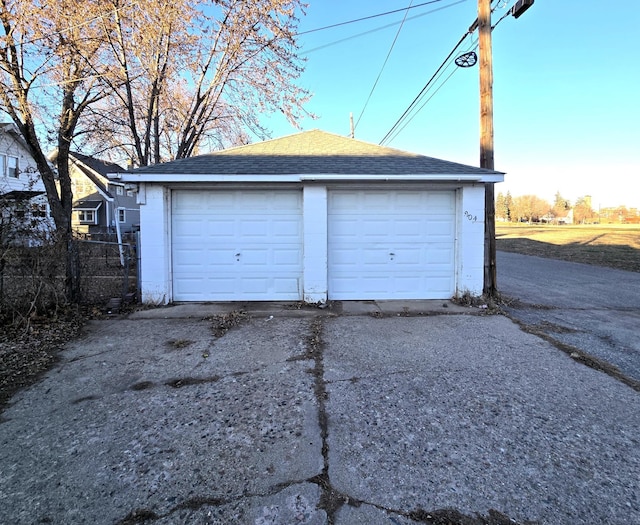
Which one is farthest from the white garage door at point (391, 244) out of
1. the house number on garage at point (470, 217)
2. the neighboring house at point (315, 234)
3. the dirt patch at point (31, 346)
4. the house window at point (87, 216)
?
the house window at point (87, 216)

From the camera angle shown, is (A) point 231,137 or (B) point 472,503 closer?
(B) point 472,503

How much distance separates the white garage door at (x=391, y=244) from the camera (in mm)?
7430

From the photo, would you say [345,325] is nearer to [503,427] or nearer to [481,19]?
[503,427]

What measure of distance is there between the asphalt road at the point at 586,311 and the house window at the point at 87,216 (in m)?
29.5

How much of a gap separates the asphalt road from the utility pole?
85 centimetres

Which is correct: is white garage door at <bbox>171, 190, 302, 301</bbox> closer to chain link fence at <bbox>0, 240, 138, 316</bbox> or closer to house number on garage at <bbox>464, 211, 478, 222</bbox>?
chain link fence at <bbox>0, 240, 138, 316</bbox>

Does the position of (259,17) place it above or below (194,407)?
above

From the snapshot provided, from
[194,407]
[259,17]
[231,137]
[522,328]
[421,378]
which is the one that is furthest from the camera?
[231,137]

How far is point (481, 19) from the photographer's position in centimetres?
740

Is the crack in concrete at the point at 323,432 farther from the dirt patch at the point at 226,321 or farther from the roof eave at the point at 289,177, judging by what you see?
the roof eave at the point at 289,177

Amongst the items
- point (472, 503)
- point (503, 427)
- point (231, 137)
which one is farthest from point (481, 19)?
point (231, 137)

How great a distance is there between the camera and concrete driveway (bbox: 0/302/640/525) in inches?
83.7

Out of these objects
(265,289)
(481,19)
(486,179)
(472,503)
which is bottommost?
(472,503)

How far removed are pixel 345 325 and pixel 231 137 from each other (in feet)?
41.8
